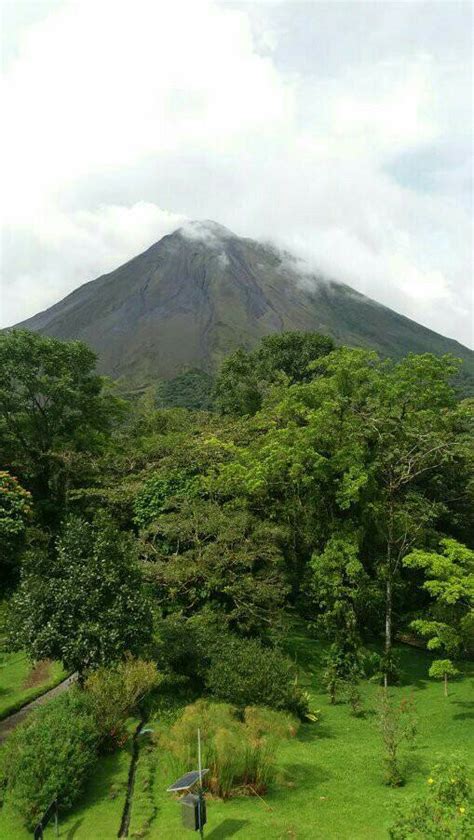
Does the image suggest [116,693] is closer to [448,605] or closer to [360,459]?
[448,605]

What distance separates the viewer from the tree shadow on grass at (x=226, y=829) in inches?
327

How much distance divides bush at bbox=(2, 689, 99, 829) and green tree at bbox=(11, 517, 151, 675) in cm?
169

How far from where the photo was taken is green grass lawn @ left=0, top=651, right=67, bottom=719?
1490 cm

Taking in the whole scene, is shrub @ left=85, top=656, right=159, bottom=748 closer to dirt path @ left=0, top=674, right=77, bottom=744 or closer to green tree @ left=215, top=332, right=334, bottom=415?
dirt path @ left=0, top=674, right=77, bottom=744

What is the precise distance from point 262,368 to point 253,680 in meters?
33.4

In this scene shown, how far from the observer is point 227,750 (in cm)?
967

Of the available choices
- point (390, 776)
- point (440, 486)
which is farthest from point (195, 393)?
point (390, 776)

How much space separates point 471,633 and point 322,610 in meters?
7.95

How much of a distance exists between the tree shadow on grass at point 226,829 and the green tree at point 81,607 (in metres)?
4.77

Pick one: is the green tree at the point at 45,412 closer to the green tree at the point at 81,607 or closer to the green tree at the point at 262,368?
the green tree at the point at 262,368

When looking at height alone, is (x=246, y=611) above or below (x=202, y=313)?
below

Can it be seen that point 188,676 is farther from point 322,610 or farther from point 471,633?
point 322,610

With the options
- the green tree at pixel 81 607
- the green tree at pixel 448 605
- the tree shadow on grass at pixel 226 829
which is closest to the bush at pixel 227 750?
the tree shadow on grass at pixel 226 829

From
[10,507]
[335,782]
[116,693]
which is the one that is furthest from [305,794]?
[10,507]
